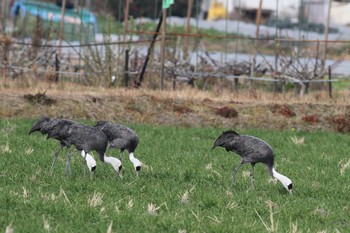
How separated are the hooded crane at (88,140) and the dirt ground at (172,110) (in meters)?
9.05

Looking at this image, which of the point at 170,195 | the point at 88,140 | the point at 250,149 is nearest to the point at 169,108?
the point at 88,140

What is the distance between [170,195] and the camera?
1112 centimetres

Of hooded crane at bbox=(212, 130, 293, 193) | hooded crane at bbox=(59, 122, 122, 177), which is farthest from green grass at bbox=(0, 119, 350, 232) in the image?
hooded crane at bbox=(212, 130, 293, 193)

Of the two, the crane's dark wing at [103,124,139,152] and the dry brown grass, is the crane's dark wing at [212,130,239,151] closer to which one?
the crane's dark wing at [103,124,139,152]

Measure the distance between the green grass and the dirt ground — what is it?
4.98 metres

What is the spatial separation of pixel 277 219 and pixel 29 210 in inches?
99.3

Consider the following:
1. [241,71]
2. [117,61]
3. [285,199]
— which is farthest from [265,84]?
[285,199]

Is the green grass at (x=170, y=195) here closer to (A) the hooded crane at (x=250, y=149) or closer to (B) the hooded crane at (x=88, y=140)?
(B) the hooded crane at (x=88, y=140)

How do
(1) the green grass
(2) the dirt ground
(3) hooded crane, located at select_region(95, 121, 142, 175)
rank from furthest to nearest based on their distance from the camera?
(2) the dirt ground → (3) hooded crane, located at select_region(95, 121, 142, 175) → (1) the green grass

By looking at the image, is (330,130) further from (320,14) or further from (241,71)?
(320,14)

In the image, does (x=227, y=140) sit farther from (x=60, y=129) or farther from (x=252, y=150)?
(x=60, y=129)

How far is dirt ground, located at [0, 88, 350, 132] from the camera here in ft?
71.0

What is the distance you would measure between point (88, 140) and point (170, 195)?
5.11ft

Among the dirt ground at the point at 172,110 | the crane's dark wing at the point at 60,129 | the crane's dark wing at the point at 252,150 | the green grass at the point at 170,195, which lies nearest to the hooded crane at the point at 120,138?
the green grass at the point at 170,195
